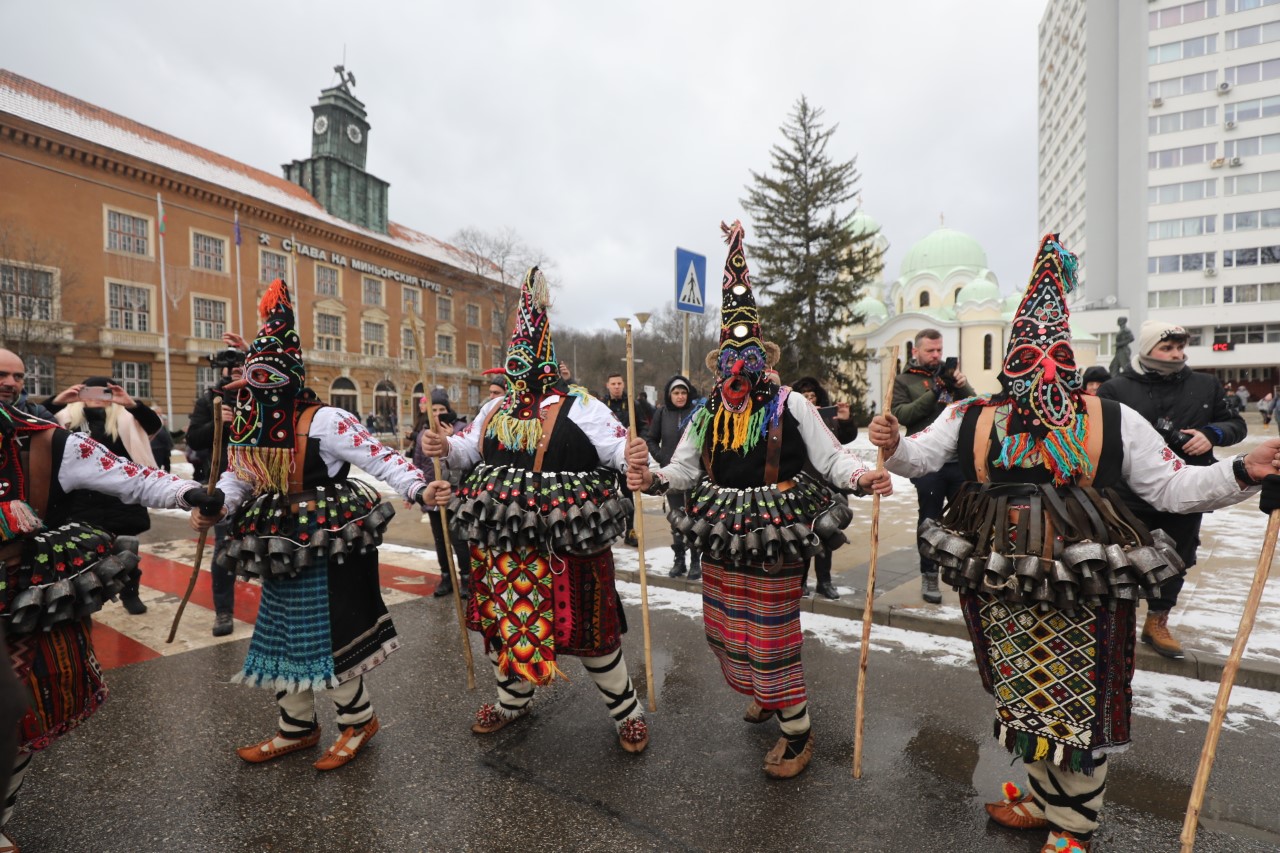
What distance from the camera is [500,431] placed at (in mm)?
3514

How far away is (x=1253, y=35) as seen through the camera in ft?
147

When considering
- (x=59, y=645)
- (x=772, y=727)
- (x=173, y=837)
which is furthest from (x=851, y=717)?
(x=59, y=645)

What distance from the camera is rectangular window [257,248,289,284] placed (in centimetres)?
3606

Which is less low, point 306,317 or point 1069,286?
point 306,317

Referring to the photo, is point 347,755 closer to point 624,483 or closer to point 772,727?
point 624,483

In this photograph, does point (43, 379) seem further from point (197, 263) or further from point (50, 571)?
point (50, 571)

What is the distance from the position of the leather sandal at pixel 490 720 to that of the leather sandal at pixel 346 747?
1.68ft

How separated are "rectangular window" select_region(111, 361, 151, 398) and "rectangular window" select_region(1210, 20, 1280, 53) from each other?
68.1 metres

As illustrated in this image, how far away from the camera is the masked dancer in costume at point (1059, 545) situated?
234cm

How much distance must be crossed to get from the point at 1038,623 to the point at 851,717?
1624mm

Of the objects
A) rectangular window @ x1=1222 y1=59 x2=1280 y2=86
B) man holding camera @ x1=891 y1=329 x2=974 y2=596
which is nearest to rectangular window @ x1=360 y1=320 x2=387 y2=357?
man holding camera @ x1=891 y1=329 x2=974 y2=596

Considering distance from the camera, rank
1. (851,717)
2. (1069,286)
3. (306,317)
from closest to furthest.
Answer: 1. (1069,286)
2. (851,717)
3. (306,317)

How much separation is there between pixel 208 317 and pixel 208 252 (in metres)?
3.23

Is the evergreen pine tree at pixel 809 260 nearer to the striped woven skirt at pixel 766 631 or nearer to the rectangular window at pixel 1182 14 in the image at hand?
the striped woven skirt at pixel 766 631
